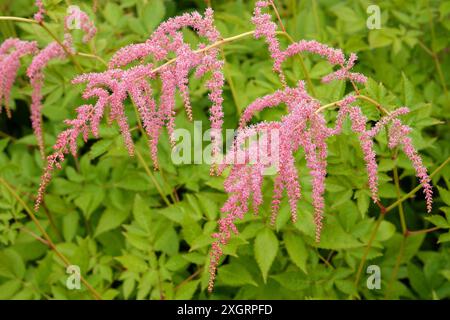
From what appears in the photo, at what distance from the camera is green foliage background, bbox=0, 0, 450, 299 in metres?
3.05

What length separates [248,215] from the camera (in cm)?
303

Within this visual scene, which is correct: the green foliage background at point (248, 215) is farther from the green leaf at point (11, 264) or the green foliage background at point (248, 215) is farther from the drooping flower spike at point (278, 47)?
the drooping flower spike at point (278, 47)

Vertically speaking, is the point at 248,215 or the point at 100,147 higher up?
the point at 100,147

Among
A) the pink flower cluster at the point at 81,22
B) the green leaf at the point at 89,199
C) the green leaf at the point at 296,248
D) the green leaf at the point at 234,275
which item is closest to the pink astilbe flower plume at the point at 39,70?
the pink flower cluster at the point at 81,22

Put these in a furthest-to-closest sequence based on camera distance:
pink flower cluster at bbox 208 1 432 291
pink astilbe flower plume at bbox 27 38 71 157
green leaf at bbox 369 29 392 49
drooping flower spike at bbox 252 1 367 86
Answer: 1. green leaf at bbox 369 29 392 49
2. pink astilbe flower plume at bbox 27 38 71 157
3. drooping flower spike at bbox 252 1 367 86
4. pink flower cluster at bbox 208 1 432 291

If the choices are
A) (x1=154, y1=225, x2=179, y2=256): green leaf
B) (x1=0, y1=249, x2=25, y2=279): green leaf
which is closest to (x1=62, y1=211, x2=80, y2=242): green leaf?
(x1=0, y1=249, x2=25, y2=279): green leaf

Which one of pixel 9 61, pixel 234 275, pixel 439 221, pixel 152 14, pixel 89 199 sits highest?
pixel 152 14

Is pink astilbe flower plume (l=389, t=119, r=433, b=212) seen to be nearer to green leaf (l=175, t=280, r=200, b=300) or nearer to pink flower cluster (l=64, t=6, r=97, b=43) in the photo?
green leaf (l=175, t=280, r=200, b=300)

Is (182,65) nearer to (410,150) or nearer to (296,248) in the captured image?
(410,150)

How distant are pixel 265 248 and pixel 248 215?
20 cm

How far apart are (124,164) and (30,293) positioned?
96cm

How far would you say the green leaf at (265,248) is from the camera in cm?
290

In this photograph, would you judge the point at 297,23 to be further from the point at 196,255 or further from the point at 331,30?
the point at 196,255

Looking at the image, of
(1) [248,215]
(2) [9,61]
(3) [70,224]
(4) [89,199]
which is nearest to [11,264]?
(3) [70,224]
